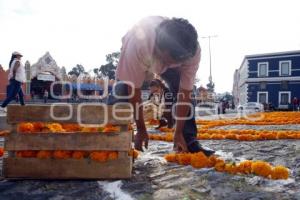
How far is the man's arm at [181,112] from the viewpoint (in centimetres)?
417

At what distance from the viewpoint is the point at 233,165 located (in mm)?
3773

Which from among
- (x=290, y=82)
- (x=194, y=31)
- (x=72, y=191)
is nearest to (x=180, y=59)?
(x=194, y=31)

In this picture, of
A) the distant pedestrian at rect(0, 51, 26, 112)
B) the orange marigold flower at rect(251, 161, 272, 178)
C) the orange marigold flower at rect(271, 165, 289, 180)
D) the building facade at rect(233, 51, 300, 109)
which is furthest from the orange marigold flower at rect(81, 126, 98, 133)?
the building facade at rect(233, 51, 300, 109)

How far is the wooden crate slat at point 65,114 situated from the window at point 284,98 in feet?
167

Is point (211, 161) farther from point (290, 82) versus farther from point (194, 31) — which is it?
point (290, 82)

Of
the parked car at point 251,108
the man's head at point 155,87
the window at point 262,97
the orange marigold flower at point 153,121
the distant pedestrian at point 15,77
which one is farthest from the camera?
the window at point 262,97

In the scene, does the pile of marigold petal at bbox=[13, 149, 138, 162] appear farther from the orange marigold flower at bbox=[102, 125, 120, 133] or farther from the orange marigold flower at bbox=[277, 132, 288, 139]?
the orange marigold flower at bbox=[277, 132, 288, 139]

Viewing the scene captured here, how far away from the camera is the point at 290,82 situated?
51219 millimetres

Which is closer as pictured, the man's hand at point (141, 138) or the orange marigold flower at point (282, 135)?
the man's hand at point (141, 138)

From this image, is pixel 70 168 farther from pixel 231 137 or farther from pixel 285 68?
pixel 285 68

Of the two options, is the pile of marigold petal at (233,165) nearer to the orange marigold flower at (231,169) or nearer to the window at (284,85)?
the orange marigold flower at (231,169)

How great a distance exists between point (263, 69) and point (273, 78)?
228 centimetres

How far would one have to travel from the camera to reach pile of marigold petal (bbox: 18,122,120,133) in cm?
362

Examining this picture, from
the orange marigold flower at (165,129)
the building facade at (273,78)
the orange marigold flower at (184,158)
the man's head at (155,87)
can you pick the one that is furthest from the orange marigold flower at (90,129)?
the building facade at (273,78)
